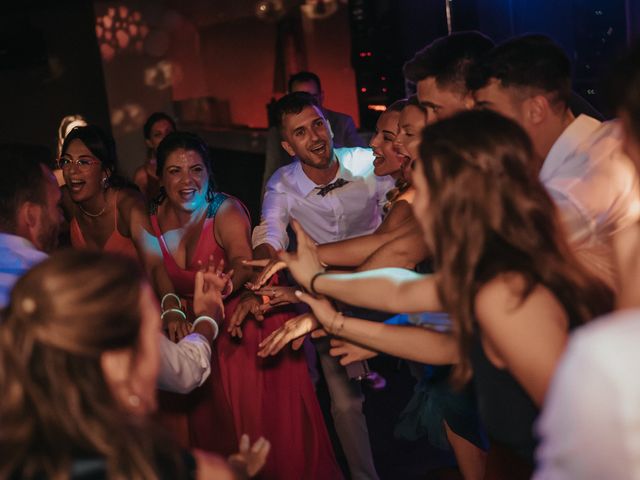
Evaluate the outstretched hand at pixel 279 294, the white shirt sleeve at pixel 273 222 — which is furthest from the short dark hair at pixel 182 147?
the outstretched hand at pixel 279 294

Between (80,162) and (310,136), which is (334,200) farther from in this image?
(80,162)

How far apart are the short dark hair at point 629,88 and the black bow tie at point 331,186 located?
217 cm

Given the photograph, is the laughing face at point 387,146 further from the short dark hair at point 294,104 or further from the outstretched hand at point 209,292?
the outstretched hand at point 209,292

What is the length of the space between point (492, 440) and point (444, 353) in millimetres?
242

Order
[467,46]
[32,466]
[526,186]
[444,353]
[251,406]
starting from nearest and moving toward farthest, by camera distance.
Result: [32,466] < [526,186] < [444,353] < [467,46] < [251,406]

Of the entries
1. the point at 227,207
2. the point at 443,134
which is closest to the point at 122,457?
the point at 443,134

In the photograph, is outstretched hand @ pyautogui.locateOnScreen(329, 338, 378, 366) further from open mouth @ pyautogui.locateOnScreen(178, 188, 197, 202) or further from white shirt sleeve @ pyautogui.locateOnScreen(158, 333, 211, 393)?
open mouth @ pyautogui.locateOnScreen(178, 188, 197, 202)

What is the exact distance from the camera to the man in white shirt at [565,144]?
6.12 ft

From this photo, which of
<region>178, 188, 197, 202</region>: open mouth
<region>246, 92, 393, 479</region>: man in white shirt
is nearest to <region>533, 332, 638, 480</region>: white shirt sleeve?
<region>178, 188, 197, 202</region>: open mouth

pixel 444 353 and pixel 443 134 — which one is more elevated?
pixel 443 134

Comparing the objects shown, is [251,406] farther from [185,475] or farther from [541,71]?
[185,475]

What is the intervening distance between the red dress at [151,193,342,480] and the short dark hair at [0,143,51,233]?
0.95m

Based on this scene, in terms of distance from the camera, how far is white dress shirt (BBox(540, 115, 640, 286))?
186cm

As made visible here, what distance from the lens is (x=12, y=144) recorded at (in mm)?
2422
